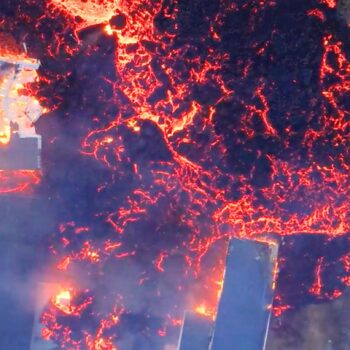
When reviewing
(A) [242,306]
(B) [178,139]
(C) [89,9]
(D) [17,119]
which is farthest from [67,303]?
(C) [89,9]

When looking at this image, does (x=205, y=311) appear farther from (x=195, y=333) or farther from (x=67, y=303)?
(x=67, y=303)

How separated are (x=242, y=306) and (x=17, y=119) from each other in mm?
4003

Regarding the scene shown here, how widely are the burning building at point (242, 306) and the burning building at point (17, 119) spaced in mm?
3082

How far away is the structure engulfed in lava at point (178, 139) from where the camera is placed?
20.6 ft

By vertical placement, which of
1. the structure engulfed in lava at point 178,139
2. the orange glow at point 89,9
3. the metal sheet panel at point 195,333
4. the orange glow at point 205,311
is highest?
the orange glow at point 89,9

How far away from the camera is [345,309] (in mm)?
6367

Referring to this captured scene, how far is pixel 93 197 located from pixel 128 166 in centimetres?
69

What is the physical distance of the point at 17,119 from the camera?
615 centimetres

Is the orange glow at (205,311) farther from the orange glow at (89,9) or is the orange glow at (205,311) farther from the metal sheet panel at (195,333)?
the orange glow at (89,9)

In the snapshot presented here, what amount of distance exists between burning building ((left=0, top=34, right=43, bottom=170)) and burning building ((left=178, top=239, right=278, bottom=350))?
308 cm

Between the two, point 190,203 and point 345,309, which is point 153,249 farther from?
point 345,309

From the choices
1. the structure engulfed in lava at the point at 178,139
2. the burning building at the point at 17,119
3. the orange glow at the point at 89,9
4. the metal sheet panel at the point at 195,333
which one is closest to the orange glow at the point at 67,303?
the structure engulfed in lava at the point at 178,139

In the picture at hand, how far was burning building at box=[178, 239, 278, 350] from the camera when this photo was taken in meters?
5.61

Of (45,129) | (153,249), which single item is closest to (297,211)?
(153,249)
